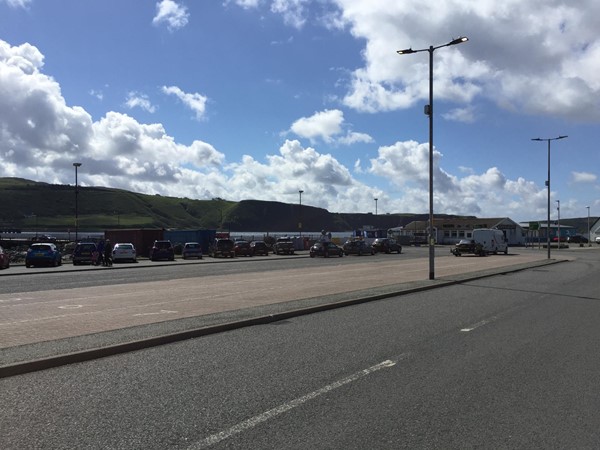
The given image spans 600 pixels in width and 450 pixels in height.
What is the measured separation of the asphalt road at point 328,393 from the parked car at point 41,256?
94.8 feet

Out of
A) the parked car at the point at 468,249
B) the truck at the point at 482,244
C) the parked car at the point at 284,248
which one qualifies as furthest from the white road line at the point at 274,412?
the parked car at the point at 284,248

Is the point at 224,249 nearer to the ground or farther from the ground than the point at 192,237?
nearer to the ground

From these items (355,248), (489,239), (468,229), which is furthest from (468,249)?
(468,229)

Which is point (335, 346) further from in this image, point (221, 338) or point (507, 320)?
point (507, 320)

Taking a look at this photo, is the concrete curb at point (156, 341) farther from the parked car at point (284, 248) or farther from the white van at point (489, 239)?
the parked car at point (284, 248)

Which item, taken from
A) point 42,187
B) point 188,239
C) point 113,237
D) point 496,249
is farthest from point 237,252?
point 42,187

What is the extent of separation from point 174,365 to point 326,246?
142 feet

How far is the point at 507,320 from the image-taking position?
39.7 ft

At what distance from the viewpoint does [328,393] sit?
6.24m

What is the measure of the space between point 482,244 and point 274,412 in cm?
5126

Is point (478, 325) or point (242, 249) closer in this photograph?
point (478, 325)

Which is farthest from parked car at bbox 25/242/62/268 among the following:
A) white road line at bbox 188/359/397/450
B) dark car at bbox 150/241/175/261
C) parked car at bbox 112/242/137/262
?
white road line at bbox 188/359/397/450

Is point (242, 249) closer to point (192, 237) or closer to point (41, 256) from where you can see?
point (192, 237)

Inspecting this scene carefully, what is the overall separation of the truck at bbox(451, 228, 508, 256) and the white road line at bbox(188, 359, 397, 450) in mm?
46946
